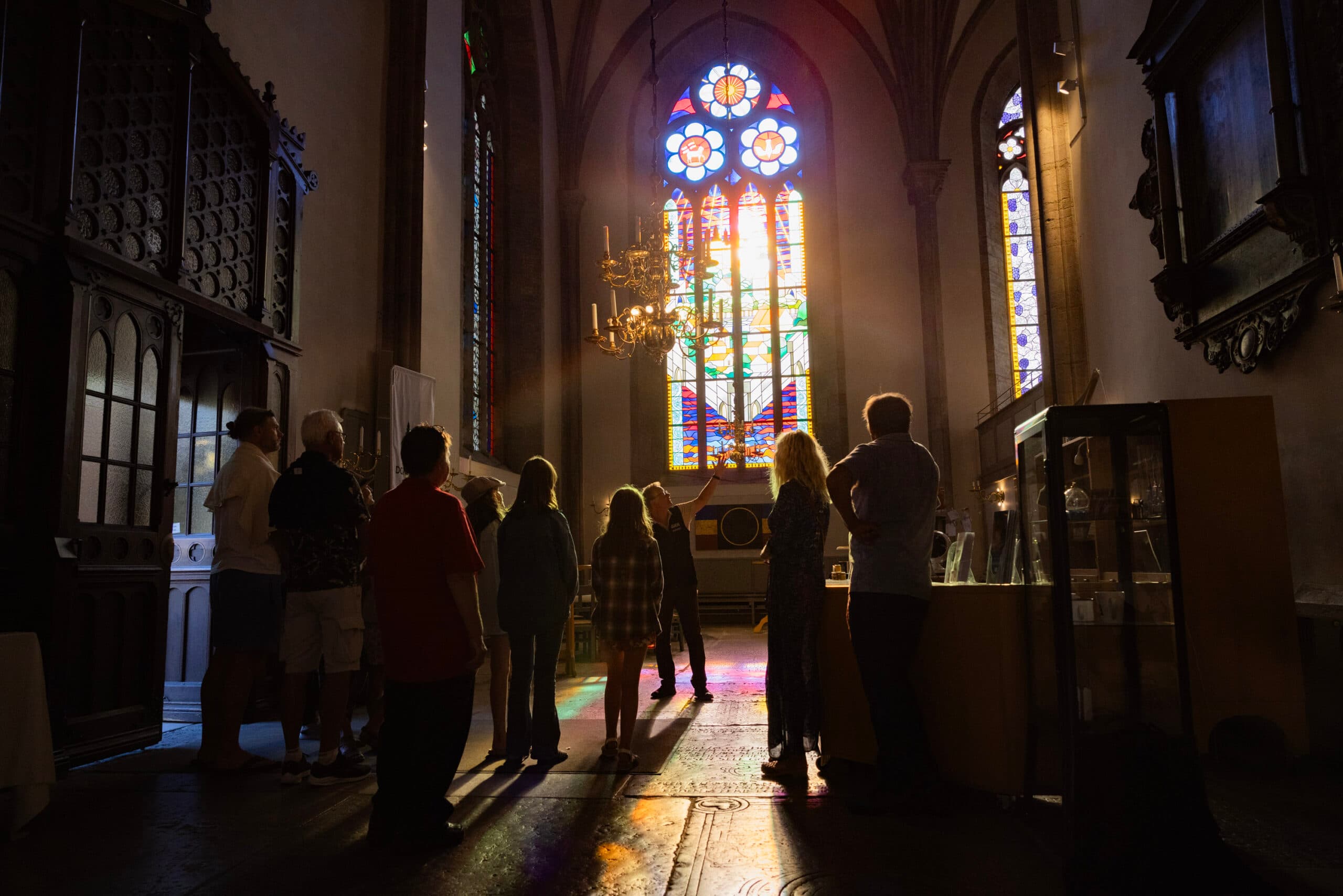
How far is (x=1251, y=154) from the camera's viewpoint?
3961 millimetres

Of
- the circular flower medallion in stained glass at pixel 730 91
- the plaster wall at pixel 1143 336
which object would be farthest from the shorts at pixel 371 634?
the circular flower medallion in stained glass at pixel 730 91

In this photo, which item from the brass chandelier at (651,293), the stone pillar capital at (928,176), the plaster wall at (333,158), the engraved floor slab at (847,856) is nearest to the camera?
the engraved floor slab at (847,856)

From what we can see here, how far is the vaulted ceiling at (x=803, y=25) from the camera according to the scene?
45.2 ft

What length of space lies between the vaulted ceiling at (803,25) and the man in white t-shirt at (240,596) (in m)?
11.7

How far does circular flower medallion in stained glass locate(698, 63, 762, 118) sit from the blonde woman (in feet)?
44.3

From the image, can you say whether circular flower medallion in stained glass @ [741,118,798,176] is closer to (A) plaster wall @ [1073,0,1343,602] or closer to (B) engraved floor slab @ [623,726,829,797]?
(A) plaster wall @ [1073,0,1343,602]

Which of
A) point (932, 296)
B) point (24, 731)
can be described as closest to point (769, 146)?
point (932, 296)

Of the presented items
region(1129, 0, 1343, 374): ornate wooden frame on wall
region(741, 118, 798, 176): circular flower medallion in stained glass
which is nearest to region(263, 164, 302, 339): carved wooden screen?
region(1129, 0, 1343, 374): ornate wooden frame on wall

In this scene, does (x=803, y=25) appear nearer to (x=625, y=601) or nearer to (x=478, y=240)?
(x=478, y=240)

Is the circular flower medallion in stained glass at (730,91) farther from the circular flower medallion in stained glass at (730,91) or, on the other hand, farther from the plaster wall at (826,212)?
the plaster wall at (826,212)

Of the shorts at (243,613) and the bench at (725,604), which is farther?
the bench at (725,604)

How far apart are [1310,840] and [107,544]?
496 centimetres

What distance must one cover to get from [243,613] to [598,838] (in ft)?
6.67

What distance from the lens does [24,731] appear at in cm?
289
